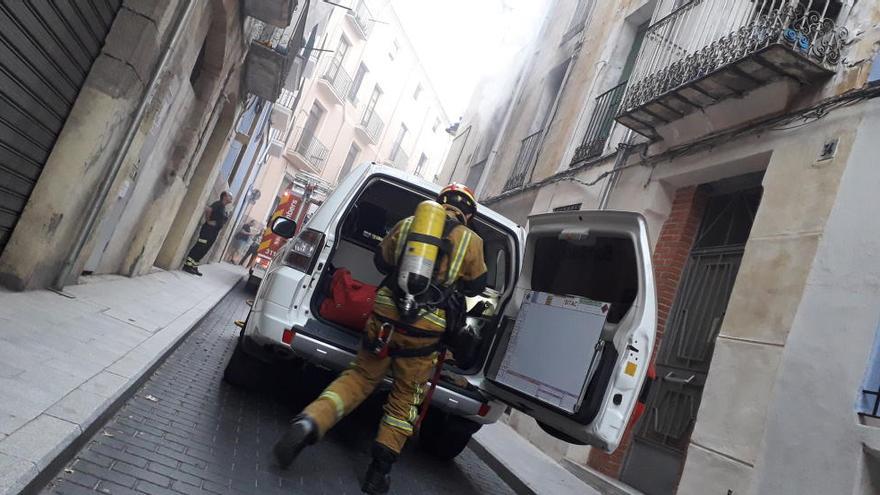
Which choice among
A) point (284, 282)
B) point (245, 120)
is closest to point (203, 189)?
point (245, 120)

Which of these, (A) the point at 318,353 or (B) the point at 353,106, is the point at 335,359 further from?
(B) the point at 353,106

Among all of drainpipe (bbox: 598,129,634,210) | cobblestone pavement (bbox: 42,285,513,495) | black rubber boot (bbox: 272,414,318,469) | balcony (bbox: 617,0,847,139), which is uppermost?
balcony (bbox: 617,0,847,139)

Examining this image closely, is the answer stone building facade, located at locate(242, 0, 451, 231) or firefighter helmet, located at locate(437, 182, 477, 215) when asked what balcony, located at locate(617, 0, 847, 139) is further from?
stone building facade, located at locate(242, 0, 451, 231)

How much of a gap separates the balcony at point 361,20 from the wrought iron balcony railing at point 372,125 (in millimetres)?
5131

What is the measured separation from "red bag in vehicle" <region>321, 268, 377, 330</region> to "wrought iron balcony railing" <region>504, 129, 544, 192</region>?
350 inches

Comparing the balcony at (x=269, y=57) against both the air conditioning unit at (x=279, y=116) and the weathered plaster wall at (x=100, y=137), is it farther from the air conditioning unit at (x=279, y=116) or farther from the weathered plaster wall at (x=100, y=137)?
the air conditioning unit at (x=279, y=116)

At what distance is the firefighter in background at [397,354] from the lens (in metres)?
3.57

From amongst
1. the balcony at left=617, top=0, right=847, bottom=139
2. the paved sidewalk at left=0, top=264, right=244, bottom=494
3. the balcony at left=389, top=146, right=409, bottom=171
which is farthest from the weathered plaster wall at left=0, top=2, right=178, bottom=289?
the balcony at left=389, top=146, right=409, bottom=171

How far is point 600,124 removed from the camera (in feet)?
34.9

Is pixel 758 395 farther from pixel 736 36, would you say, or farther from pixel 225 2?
pixel 225 2

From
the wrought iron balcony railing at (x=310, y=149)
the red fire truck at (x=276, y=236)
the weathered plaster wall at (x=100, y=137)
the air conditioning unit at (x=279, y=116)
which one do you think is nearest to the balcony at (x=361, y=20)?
the wrought iron balcony railing at (x=310, y=149)

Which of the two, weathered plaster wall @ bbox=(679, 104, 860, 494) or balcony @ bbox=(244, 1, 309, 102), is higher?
balcony @ bbox=(244, 1, 309, 102)

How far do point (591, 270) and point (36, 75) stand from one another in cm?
411

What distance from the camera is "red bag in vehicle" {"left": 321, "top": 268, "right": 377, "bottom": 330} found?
14.5 ft
